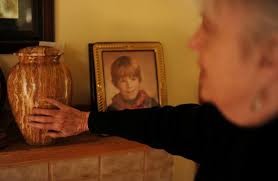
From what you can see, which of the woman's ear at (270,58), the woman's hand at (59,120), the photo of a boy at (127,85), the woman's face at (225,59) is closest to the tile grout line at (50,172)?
the woman's hand at (59,120)

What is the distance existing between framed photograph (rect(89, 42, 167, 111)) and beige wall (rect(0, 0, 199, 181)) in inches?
3.5

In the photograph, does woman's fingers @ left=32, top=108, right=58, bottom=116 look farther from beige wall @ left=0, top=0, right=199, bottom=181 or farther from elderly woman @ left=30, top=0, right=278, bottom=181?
elderly woman @ left=30, top=0, right=278, bottom=181

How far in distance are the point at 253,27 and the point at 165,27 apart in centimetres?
72

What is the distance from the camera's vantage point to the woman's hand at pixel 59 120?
2.96 ft

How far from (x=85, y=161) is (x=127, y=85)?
28 cm

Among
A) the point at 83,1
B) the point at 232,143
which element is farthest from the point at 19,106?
the point at 232,143

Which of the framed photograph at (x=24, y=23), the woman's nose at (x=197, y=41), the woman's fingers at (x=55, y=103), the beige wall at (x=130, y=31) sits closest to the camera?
the woman's nose at (x=197, y=41)

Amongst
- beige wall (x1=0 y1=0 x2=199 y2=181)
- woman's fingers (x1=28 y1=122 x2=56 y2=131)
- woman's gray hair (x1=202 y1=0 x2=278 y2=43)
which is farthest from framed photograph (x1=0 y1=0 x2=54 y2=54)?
woman's gray hair (x1=202 y1=0 x2=278 y2=43)

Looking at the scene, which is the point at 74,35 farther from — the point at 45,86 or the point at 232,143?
A: the point at 232,143

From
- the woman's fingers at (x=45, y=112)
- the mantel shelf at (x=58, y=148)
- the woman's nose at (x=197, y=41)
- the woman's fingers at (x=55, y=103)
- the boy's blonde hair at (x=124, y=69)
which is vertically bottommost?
the mantel shelf at (x=58, y=148)

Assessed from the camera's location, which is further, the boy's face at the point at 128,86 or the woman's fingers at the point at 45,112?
the boy's face at the point at 128,86

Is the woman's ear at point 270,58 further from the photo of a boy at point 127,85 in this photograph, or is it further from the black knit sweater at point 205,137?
the photo of a boy at point 127,85

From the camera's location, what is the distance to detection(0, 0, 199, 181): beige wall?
3.66 feet

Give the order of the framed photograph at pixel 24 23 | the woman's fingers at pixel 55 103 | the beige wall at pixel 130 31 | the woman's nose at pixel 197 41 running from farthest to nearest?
the beige wall at pixel 130 31, the framed photograph at pixel 24 23, the woman's fingers at pixel 55 103, the woman's nose at pixel 197 41
